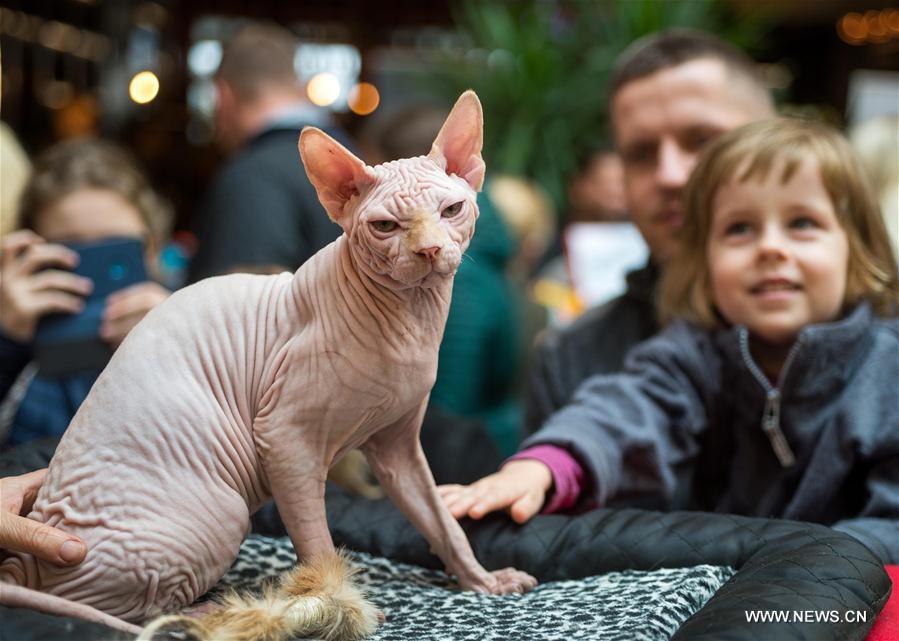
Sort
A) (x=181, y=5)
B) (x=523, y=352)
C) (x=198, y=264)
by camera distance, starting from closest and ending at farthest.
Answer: (x=198, y=264) → (x=523, y=352) → (x=181, y=5)

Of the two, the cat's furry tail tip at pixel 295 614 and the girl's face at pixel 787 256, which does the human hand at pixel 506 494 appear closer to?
the cat's furry tail tip at pixel 295 614

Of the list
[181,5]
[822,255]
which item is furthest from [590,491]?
[181,5]

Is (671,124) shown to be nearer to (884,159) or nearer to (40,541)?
(884,159)

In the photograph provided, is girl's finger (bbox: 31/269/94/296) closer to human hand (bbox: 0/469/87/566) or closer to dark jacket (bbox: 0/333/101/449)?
dark jacket (bbox: 0/333/101/449)

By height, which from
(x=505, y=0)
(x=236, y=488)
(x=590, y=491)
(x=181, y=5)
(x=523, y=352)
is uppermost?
(x=181, y=5)

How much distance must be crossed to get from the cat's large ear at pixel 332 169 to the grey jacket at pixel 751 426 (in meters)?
0.59

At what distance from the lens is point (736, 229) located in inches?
55.1

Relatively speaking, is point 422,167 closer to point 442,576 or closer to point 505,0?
point 442,576

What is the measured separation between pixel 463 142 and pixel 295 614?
43 centimetres

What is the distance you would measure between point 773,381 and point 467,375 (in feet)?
4.07

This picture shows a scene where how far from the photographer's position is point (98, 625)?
70 centimetres

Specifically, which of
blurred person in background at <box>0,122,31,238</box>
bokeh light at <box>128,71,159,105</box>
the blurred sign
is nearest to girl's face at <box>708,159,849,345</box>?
blurred person in background at <box>0,122,31,238</box>

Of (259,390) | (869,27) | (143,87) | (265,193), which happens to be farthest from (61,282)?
(869,27)

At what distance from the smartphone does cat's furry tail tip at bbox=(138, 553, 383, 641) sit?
658 mm
